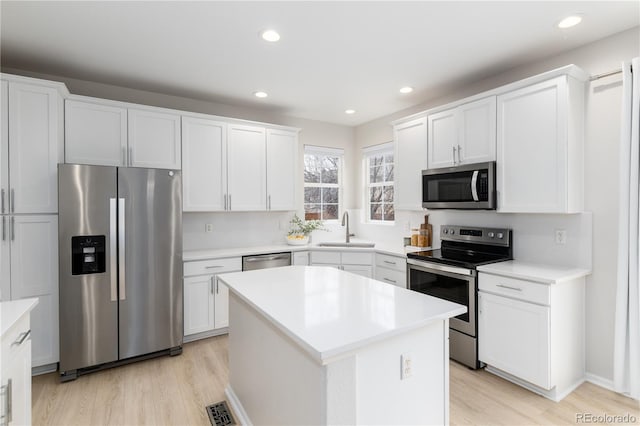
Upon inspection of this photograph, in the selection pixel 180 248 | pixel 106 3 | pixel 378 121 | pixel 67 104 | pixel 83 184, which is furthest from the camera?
pixel 378 121

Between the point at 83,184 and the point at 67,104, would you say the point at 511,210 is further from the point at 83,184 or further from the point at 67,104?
the point at 67,104

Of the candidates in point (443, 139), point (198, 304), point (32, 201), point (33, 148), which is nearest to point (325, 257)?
point (198, 304)

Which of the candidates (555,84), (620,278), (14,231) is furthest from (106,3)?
(620,278)

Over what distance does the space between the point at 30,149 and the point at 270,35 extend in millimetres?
2119

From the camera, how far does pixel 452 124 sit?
322cm

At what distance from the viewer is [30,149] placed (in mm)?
2619

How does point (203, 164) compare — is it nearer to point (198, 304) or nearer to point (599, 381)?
point (198, 304)

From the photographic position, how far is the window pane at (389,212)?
181 inches

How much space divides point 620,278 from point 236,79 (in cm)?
356

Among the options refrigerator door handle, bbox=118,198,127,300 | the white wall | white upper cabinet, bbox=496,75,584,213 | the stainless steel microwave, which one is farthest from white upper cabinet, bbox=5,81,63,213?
the white wall

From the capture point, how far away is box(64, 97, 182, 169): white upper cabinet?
2920mm

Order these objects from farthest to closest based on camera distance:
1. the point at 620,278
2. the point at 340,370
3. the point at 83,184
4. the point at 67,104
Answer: the point at 67,104, the point at 83,184, the point at 620,278, the point at 340,370

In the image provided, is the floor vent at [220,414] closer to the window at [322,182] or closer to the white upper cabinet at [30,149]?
the white upper cabinet at [30,149]

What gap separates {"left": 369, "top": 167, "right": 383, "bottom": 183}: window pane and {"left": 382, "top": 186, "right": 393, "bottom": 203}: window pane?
0.17 metres
